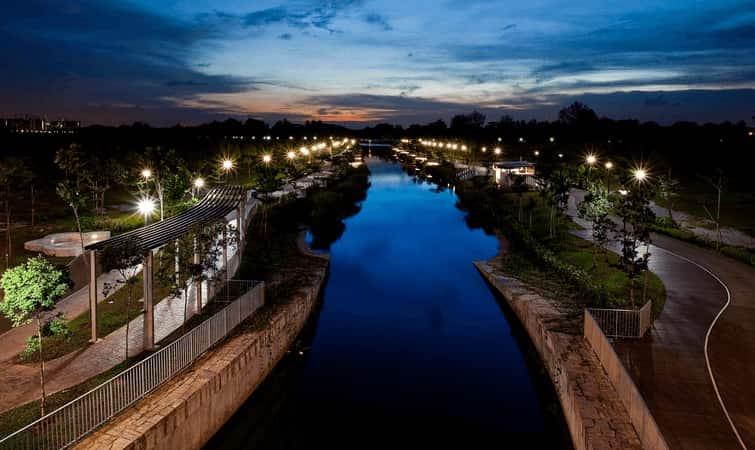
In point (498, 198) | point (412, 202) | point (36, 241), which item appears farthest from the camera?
point (412, 202)

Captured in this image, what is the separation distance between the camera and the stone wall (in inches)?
321

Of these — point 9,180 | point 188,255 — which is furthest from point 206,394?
point 9,180

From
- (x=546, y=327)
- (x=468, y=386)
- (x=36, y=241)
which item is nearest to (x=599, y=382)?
(x=546, y=327)

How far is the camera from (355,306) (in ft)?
67.1

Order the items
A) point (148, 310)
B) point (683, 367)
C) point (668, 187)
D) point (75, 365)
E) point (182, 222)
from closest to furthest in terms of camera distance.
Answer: point (75, 365), point (683, 367), point (148, 310), point (182, 222), point (668, 187)

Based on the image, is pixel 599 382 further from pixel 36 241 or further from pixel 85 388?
pixel 36 241

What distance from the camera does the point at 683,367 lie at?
1034 centimetres

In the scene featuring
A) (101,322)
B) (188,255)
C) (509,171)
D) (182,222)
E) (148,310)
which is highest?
(509,171)

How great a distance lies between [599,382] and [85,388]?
8.53 m

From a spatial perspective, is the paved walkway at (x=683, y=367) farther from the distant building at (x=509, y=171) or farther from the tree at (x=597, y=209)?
the distant building at (x=509, y=171)

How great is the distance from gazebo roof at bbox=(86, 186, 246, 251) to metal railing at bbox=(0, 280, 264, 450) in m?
1.94

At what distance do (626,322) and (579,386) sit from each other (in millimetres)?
2497

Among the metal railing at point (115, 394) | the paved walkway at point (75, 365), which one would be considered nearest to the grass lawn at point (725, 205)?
the metal railing at point (115, 394)

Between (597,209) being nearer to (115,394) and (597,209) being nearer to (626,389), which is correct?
(626,389)
